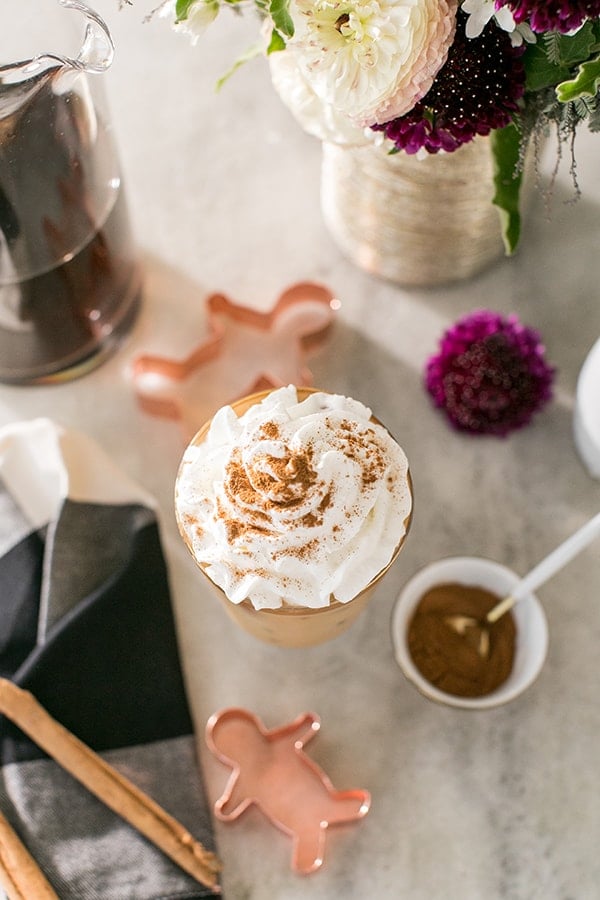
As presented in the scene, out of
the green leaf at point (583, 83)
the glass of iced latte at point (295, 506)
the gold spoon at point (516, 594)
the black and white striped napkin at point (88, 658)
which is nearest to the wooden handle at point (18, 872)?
the black and white striped napkin at point (88, 658)

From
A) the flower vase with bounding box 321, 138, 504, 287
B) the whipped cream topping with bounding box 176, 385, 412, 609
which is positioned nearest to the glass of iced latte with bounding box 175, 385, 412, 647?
the whipped cream topping with bounding box 176, 385, 412, 609

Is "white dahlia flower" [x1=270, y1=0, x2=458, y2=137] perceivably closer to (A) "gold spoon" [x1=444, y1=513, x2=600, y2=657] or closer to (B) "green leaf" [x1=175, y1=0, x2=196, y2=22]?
(B) "green leaf" [x1=175, y1=0, x2=196, y2=22]

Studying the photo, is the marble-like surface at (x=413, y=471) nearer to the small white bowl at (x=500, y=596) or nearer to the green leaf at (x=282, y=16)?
the small white bowl at (x=500, y=596)

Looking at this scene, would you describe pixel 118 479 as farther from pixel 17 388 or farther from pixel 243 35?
pixel 243 35

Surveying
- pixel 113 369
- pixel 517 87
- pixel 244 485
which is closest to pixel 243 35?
pixel 113 369

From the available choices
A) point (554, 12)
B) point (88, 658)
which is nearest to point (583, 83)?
point (554, 12)

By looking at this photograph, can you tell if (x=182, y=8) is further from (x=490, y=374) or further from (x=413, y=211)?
(x=490, y=374)
